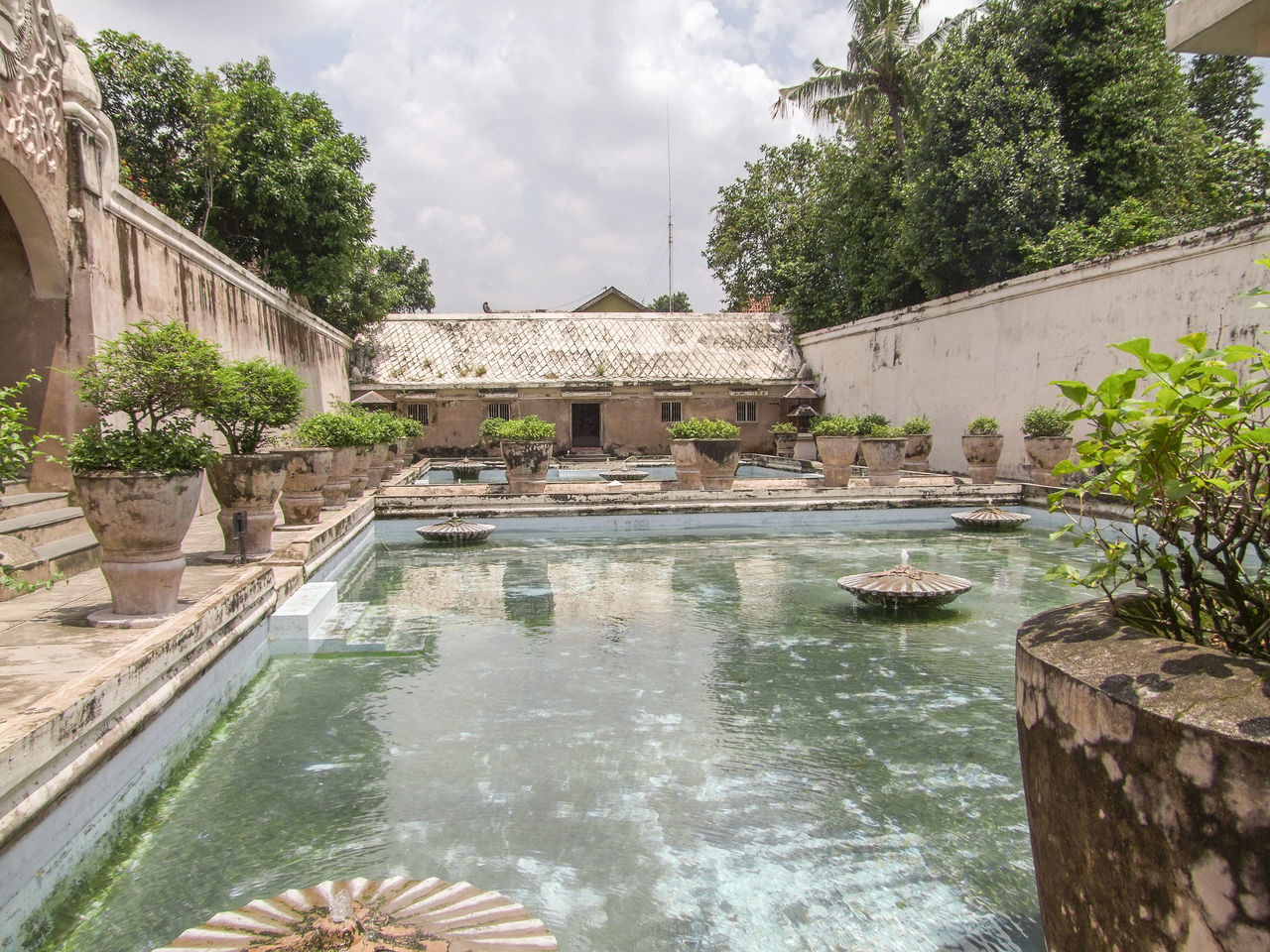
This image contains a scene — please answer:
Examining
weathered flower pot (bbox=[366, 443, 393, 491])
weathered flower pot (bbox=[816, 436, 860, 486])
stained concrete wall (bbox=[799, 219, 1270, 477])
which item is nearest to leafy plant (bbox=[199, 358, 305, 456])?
weathered flower pot (bbox=[366, 443, 393, 491])

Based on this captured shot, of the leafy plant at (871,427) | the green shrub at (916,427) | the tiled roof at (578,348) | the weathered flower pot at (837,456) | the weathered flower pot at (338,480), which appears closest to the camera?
the weathered flower pot at (338,480)

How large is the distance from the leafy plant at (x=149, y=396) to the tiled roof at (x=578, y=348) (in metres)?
16.5

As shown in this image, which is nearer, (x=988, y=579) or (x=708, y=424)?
(x=988, y=579)

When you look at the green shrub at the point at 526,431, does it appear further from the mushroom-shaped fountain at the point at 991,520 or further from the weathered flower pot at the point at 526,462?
the mushroom-shaped fountain at the point at 991,520

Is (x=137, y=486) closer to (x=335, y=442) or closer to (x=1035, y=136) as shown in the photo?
(x=335, y=442)

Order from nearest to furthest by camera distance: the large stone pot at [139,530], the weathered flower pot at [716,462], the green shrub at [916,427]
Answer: the large stone pot at [139,530] → the weathered flower pot at [716,462] → the green shrub at [916,427]

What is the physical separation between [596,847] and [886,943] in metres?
0.97

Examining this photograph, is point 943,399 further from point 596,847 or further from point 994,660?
point 596,847

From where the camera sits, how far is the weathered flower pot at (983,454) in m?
13.0

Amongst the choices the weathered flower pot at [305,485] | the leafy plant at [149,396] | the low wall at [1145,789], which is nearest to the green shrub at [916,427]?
the weathered flower pot at [305,485]

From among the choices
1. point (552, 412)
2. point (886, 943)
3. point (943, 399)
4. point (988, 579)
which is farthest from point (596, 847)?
point (552, 412)

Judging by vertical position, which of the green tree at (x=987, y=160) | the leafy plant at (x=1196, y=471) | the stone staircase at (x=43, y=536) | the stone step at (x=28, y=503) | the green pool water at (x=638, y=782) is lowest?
the green pool water at (x=638, y=782)

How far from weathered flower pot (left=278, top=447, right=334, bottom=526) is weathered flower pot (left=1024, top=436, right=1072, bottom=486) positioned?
934 cm

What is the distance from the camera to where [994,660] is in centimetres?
482
